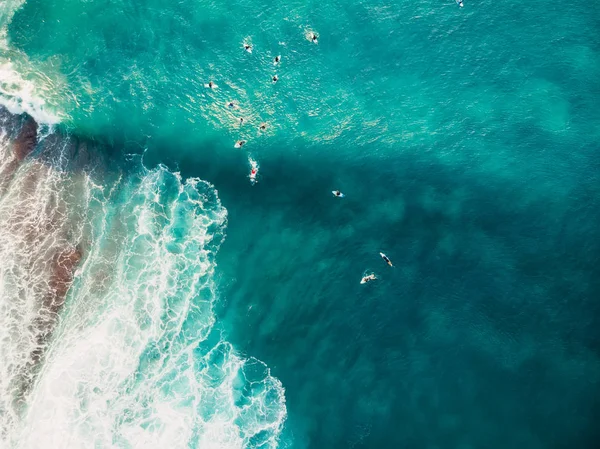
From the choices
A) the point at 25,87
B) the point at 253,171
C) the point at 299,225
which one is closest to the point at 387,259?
the point at 299,225

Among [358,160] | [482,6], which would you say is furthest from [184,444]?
[482,6]

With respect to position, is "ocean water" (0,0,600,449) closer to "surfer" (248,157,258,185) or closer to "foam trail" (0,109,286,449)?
"foam trail" (0,109,286,449)

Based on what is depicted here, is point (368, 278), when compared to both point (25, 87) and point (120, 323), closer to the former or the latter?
point (120, 323)

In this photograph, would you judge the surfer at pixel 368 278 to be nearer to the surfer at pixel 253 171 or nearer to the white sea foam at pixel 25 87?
the surfer at pixel 253 171

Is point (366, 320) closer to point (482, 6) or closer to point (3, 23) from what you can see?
point (482, 6)

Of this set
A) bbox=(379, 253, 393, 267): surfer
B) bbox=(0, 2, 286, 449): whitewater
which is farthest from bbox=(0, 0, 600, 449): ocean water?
bbox=(379, 253, 393, 267): surfer

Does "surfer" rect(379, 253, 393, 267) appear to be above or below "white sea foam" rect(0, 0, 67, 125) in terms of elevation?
below
